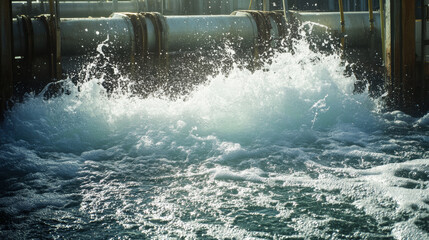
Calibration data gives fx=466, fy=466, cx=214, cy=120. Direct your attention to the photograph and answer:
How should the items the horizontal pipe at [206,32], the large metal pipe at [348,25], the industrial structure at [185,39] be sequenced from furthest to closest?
the large metal pipe at [348,25] < the horizontal pipe at [206,32] < the industrial structure at [185,39]

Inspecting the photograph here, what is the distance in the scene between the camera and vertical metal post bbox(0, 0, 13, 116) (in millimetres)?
7289

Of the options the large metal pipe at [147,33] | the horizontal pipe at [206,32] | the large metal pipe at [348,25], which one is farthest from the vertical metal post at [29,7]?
the large metal pipe at [348,25]

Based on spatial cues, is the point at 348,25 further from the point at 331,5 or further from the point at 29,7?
the point at 29,7

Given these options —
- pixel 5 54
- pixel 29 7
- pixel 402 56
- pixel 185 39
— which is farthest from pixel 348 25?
pixel 29 7

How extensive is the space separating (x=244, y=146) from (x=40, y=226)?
3193 millimetres

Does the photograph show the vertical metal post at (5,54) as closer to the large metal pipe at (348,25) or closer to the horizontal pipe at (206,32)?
the horizontal pipe at (206,32)

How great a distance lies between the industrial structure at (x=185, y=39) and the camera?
26.1 feet

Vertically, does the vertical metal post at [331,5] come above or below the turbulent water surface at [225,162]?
above

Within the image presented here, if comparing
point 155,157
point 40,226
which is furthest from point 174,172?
point 40,226

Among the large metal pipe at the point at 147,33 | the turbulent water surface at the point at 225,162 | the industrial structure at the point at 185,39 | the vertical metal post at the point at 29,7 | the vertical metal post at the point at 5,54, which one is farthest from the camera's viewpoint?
the vertical metal post at the point at 29,7

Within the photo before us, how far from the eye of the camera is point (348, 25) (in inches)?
403

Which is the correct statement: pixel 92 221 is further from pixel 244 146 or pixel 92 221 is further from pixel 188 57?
pixel 188 57

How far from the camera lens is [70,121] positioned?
749 cm

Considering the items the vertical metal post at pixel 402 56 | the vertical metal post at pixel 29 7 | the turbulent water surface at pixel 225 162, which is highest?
the vertical metal post at pixel 29 7
